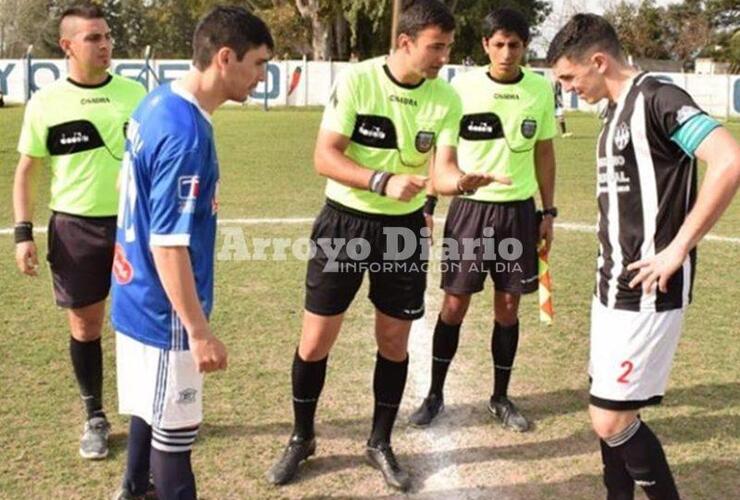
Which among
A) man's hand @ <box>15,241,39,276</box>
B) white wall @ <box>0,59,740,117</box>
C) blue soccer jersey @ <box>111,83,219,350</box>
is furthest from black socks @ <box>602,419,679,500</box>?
white wall @ <box>0,59,740,117</box>

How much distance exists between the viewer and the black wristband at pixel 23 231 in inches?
179

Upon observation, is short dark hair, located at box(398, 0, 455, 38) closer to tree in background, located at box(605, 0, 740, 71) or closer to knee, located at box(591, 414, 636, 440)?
knee, located at box(591, 414, 636, 440)

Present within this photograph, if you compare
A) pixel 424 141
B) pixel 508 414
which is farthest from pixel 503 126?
→ pixel 508 414

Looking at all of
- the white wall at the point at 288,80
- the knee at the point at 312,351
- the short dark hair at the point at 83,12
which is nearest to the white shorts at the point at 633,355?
the knee at the point at 312,351

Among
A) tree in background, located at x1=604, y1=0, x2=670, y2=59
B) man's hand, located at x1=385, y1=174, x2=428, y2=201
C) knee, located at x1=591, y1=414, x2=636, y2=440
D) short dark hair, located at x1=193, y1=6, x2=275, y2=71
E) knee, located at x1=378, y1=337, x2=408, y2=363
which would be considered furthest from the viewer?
tree in background, located at x1=604, y1=0, x2=670, y2=59

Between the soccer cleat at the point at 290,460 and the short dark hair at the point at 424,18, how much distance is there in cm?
211

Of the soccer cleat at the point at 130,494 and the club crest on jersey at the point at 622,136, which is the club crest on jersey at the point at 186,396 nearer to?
the soccer cleat at the point at 130,494

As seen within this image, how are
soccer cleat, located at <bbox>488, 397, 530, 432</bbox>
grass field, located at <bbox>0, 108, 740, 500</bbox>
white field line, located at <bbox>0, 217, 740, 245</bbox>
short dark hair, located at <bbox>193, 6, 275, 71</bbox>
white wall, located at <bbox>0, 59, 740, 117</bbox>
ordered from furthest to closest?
white wall, located at <bbox>0, 59, 740, 117</bbox> < white field line, located at <bbox>0, 217, 740, 245</bbox> < soccer cleat, located at <bbox>488, 397, 530, 432</bbox> < grass field, located at <bbox>0, 108, 740, 500</bbox> < short dark hair, located at <bbox>193, 6, 275, 71</bbox>

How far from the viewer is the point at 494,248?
16.4 feet

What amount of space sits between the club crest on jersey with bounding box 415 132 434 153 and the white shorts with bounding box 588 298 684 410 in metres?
1.25

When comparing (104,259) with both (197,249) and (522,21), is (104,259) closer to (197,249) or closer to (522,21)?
→ (197,249)

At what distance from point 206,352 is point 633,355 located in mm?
1631

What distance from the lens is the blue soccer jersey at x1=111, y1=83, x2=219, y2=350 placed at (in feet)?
9.41

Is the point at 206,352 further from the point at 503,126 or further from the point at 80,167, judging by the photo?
the point at 503,126
